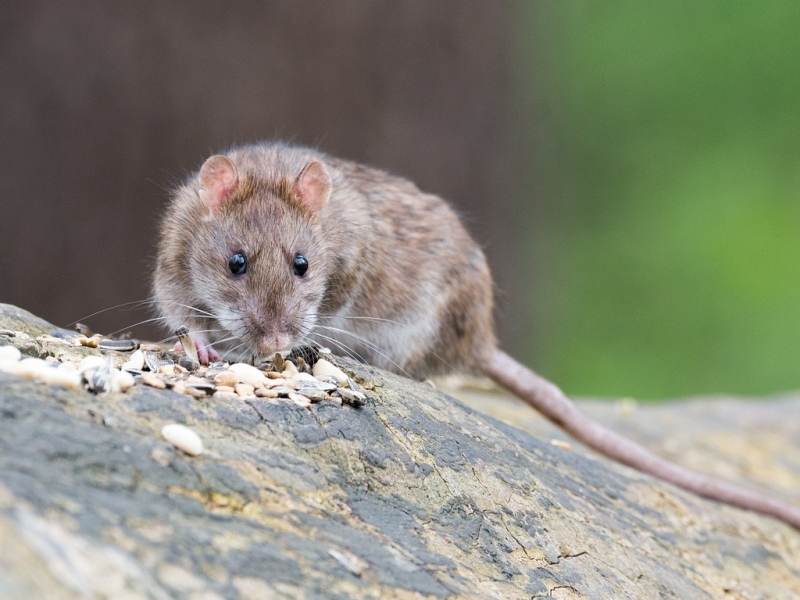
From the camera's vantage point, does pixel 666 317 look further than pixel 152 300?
Yes

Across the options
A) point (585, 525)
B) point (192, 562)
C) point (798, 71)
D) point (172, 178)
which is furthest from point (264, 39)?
point (798, 71)

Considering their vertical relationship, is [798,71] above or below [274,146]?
above

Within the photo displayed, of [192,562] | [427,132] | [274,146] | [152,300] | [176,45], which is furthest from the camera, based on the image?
[427,132]

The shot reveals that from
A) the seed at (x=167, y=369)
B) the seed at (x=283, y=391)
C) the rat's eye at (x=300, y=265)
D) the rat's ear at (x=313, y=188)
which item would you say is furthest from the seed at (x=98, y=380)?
the rat's ear at (x=313, y=188)

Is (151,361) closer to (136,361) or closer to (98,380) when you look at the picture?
(136,361)

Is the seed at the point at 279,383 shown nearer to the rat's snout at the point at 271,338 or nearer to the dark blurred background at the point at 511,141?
the rat's snout at the point at 271,338

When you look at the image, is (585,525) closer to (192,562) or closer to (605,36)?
(192,562)

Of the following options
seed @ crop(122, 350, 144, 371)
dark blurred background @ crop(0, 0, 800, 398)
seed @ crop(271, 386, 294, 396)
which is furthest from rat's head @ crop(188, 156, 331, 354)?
dark blurred background @ crop(0, 0, 800, 398)
